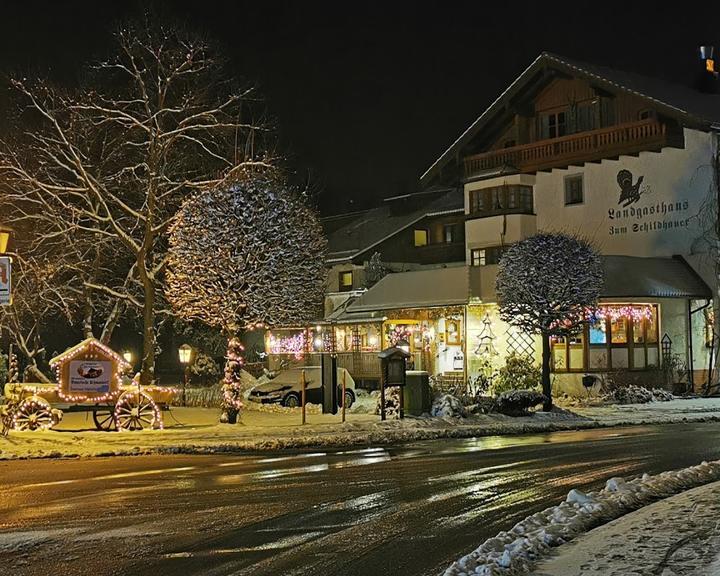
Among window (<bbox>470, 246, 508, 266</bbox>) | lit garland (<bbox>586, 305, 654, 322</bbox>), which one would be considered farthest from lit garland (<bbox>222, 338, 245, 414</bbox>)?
window (<bbox>470, 246, 508, 266</bbox>)

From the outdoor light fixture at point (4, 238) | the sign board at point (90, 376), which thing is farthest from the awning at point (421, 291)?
the outdoor light fixture at point (4, 238)

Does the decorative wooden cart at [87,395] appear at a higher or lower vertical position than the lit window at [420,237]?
lower

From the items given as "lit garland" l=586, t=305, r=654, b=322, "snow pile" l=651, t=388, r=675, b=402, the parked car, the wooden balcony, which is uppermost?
the wooden balcony

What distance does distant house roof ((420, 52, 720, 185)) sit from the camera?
110ft

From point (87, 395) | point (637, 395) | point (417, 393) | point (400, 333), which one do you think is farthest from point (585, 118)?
point (87, 395)

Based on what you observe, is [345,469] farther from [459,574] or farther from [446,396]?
[446,396]

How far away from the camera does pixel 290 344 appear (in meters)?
48.0

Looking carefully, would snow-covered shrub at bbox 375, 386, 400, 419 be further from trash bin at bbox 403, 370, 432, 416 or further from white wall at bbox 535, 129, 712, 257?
white wall at bbox 535, 129, 712, 257

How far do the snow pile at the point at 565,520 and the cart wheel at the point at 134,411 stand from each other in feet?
44.6

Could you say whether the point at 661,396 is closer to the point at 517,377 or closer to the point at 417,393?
the point at 517,377

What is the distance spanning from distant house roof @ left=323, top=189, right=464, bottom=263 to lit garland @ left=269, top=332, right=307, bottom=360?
4913 mm

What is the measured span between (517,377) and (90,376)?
15.2 m

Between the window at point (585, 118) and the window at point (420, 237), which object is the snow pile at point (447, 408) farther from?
the window at point (420, 237)

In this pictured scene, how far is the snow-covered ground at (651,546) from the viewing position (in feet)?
25.1
